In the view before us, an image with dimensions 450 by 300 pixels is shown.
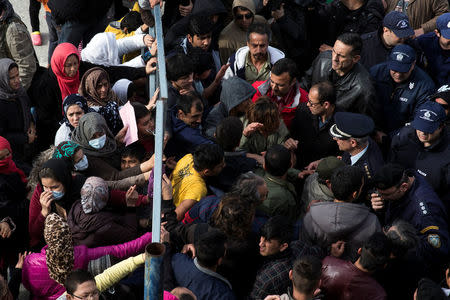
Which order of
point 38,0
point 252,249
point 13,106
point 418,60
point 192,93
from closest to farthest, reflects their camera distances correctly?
point 252,249
point 192,93
point 13,106
point 418,60
point 38,0

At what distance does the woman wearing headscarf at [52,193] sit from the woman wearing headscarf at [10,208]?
0.61 feet

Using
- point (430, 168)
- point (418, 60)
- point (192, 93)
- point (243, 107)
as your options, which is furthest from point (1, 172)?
point (418, 60)

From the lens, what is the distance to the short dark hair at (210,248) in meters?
3.24

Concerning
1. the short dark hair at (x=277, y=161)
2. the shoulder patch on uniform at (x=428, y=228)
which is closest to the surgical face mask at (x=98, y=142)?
the short dark hair at (x=277, y=161)

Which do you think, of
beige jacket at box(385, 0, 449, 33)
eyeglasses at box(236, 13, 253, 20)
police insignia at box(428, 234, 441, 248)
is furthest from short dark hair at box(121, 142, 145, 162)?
beige jacket at box(385, 0, 449, 33)

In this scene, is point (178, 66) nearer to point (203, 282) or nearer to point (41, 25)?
point (203, 282)

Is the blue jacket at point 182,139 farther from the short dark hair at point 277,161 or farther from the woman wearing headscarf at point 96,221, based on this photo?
the woman wearing headscarf at point 96,221

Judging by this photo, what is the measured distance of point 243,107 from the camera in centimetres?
489

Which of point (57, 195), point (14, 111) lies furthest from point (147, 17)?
point (57, 195)

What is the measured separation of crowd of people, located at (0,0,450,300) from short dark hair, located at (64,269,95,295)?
1 cm

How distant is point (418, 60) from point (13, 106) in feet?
13.7

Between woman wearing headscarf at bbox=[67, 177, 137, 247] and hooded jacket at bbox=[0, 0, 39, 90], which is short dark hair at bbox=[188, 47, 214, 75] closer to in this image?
hooded jacket at bbox=[0, 0, 39, 90]

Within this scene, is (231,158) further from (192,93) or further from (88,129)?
(88,129)

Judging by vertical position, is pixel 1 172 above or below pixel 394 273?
above
